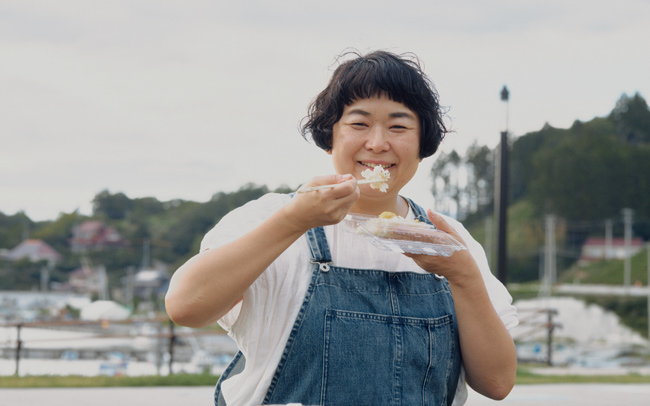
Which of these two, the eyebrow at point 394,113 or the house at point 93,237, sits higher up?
the eyebrow at point 394,113

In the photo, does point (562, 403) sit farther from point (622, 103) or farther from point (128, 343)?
point (622, 103)

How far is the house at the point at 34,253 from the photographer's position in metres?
105

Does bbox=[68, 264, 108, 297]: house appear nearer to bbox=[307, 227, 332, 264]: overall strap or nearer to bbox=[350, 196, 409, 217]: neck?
bbox=[350, 196, 409, 217]: neck

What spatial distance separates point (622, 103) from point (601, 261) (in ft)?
71.2

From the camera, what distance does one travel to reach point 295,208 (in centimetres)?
158

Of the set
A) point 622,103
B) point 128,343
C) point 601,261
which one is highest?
point 622,103

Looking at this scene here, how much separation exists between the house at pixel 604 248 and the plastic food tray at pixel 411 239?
73171 mm

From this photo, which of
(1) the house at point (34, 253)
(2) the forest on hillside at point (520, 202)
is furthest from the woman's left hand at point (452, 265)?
(1) the house at point (34, 253)

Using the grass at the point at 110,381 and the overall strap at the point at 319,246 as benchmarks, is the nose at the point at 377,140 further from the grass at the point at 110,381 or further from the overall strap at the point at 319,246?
the grass at the point at 110,381

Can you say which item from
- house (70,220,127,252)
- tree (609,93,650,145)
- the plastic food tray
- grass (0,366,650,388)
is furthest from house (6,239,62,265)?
the plastic food tray

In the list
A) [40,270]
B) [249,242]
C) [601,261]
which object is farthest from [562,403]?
[40,270]

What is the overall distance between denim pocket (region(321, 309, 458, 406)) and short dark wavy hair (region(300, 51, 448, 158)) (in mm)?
545

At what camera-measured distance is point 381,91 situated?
1953mm

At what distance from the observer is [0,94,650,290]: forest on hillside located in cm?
6819
